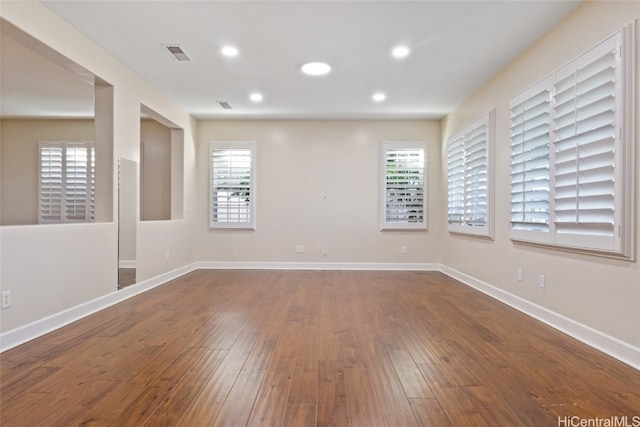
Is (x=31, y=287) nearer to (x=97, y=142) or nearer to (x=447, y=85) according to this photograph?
(x=97, y=142)

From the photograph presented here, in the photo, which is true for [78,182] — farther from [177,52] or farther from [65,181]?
[177,52]

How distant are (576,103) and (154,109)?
183 inches

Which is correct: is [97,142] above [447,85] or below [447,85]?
below

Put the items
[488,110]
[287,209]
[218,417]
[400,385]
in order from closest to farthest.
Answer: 1. [218,417]
2. [400,385]
3. [488,110]
4. [287,209]

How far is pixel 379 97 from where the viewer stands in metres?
4.88

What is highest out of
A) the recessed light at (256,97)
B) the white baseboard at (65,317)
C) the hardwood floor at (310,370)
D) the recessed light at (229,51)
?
the recessed light at (256,97)

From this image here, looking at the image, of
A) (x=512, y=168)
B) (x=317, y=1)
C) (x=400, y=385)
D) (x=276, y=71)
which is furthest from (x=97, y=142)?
(x=512, y=168)

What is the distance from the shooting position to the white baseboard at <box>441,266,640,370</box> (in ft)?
A: 7.36

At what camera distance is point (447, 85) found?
4.43 meters

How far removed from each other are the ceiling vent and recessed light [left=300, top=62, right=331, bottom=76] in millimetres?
1241

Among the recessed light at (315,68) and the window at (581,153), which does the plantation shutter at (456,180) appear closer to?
the window at (581,153)

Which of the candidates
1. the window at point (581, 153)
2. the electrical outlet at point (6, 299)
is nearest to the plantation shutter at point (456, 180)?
the window at point (581, 153)

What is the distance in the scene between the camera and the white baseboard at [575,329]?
7.36 ft

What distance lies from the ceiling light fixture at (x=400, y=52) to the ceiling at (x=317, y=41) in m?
0.06
